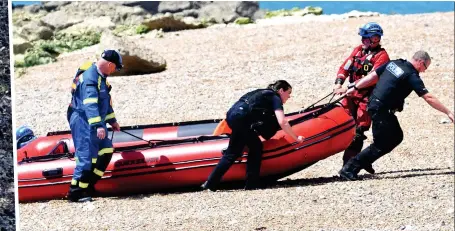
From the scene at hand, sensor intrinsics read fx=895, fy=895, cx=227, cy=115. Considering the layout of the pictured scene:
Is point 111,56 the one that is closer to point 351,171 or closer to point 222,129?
point 222,129

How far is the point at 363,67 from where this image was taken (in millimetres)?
6449

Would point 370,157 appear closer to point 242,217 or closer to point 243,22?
point 242,217

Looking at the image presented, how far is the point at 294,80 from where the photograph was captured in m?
11.8

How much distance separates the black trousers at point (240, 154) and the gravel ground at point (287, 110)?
14 cm

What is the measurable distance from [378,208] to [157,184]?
1.65 m

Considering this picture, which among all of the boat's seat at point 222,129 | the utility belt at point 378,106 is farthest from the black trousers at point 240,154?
the utility belt at point 378,106

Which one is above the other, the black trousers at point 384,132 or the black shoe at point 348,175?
the black trousers at point 384,132

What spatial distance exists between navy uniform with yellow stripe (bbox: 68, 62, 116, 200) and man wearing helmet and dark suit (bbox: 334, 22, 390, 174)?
69.2 inches

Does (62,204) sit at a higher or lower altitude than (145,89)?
higher

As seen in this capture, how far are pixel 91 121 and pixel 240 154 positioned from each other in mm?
1045

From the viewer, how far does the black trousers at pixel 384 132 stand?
5.96 metres

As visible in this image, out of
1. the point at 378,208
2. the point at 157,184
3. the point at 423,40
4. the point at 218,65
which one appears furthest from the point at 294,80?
the point at 378,208

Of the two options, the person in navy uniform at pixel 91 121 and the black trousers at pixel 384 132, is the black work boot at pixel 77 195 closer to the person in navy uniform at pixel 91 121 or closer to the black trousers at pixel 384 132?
the person in navy uniform at pixel 91 121

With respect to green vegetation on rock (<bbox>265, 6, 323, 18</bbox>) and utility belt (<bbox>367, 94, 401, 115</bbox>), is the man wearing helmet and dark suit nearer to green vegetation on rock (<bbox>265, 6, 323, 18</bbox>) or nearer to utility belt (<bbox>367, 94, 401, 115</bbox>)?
utility belt (<bbox>367, 94, 401, 115</bbox>)
